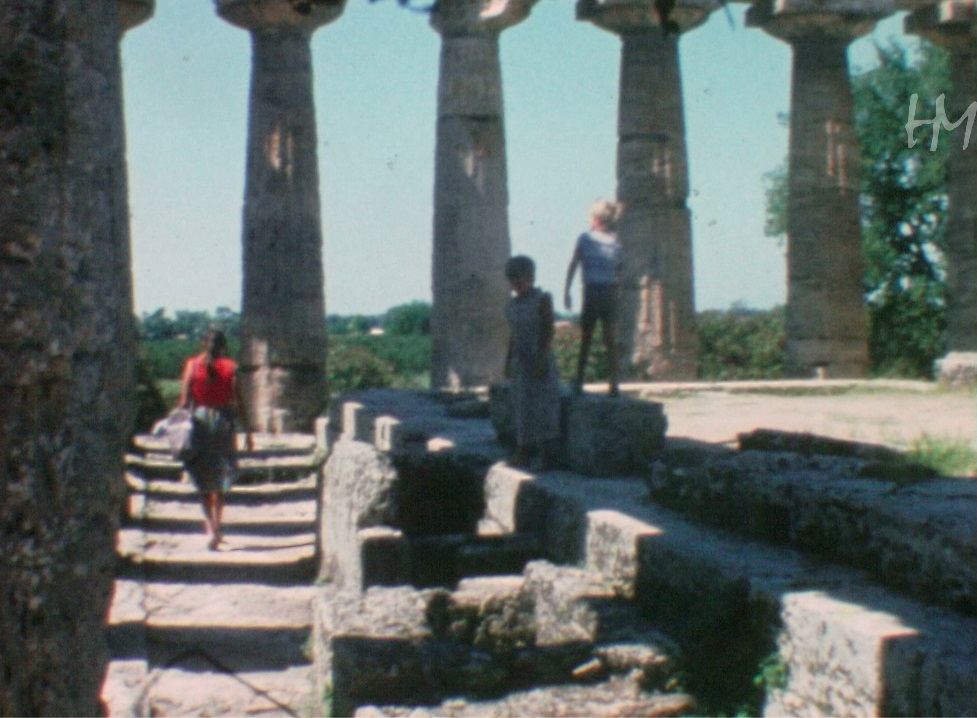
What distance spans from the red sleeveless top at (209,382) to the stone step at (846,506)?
519 centimetres

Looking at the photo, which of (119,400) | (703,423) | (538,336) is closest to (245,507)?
(703,423)

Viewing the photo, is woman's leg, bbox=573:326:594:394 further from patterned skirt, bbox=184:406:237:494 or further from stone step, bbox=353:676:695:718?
stone step, bbox=353:676:695:718

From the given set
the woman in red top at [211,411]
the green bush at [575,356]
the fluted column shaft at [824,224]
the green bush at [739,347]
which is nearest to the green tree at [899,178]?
the green bush at [739,347]

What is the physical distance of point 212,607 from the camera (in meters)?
9.87

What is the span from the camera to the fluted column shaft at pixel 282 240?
17.5 metres

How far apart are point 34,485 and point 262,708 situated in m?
5.36

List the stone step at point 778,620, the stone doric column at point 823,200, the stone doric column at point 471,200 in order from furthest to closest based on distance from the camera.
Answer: the stone doric column at point 823,200 < the stone doric column at point 471,200 < the stone step at point 778,620

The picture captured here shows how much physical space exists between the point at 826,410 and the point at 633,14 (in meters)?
7.13

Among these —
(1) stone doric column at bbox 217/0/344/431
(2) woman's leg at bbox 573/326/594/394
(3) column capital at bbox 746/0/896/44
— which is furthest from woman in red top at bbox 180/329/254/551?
(3) column capital at bbox 746/0/896/44

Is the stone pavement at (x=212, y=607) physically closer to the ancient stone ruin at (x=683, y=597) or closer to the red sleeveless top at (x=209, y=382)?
the ancient stone ruin at (x=683, y=597)

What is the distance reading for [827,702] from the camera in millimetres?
4227

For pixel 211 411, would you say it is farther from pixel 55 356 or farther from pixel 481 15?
pixel 55 356

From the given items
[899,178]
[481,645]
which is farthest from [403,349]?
[481,645]

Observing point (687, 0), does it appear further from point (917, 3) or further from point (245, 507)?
point (245, 507)
